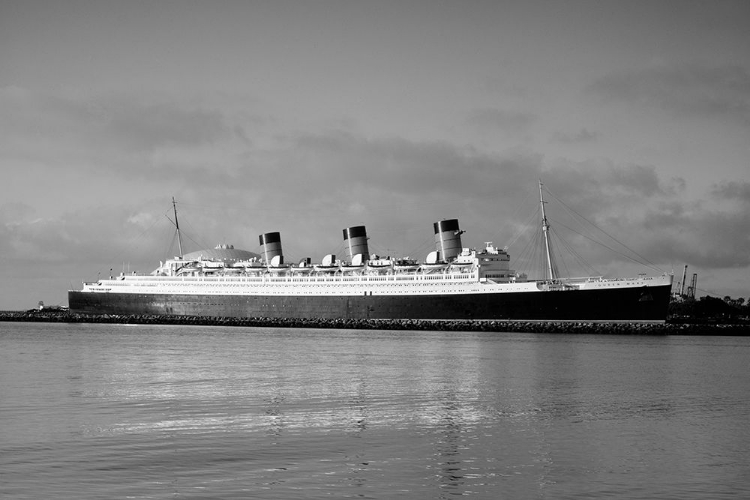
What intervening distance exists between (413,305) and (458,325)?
6.53 m

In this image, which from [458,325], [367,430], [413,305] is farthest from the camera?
[413,305]

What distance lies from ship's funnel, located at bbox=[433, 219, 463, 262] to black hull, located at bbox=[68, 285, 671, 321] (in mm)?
5357

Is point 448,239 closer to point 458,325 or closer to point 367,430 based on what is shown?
point 458,325

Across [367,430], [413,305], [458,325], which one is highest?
[413,305]

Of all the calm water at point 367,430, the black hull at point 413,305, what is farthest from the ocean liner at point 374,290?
the calm water at point 367,430

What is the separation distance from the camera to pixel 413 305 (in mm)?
A: 74375

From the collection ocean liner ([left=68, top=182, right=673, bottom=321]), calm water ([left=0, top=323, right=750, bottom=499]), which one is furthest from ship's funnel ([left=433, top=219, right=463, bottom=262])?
calm water ([left=0, top=323, right=750, bottom=499])

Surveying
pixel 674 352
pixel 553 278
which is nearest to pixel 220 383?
pixel 674 352

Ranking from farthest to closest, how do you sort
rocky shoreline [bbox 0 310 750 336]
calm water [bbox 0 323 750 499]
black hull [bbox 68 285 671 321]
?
1. black hull [bbox 68 285 671 321]
2. rocky shoreline [bbox 0 310 750 336]
3. calm water [bbox 0 323 750 499]

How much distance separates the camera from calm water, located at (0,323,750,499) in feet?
39.3

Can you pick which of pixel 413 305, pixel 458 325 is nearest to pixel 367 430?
pixel 458 325

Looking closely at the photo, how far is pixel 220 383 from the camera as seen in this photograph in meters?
24.8

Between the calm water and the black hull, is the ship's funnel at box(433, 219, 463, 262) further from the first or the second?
the calm water

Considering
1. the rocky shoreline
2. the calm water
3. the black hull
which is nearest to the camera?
the calm water
